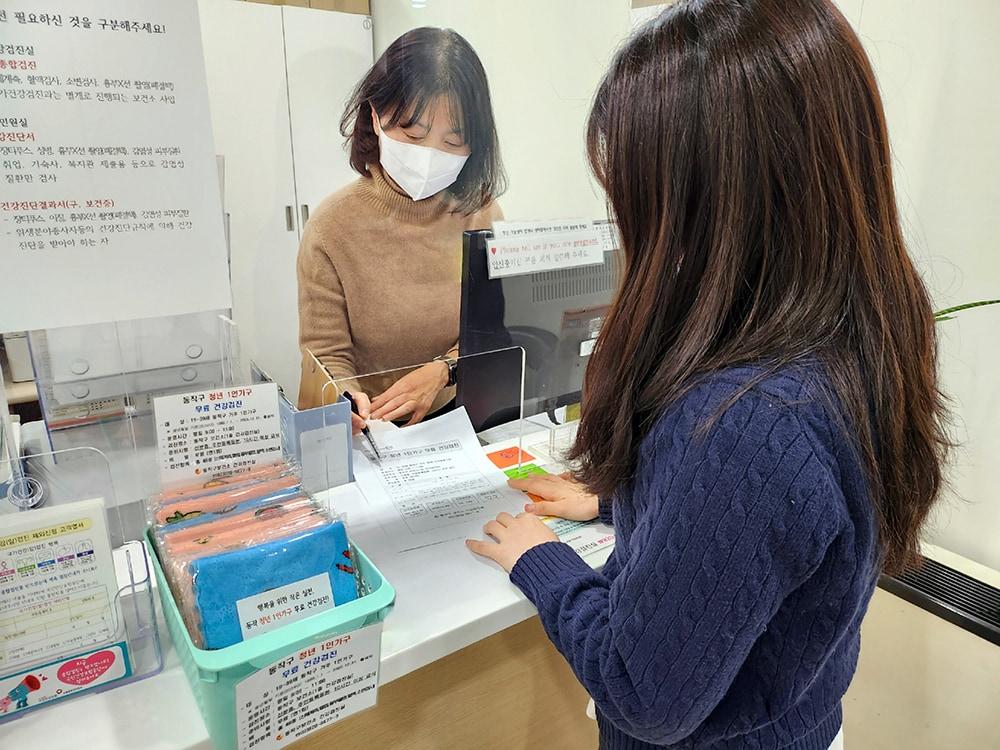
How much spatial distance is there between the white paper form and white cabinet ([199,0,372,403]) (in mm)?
303

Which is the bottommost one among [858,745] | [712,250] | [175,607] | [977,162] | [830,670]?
[858,745]

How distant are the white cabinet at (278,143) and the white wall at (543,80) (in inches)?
12.0

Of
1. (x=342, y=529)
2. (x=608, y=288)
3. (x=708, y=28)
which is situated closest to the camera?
(x=708, y=28)

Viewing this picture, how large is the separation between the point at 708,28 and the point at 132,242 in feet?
2.32

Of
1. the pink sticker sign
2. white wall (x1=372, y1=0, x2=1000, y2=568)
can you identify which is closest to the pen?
the pink sticker sign

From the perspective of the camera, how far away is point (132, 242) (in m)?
0.85

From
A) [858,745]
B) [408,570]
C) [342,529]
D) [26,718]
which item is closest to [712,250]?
[342,529]

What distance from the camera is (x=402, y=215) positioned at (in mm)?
1564

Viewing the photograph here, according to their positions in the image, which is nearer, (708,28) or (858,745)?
(708,28)

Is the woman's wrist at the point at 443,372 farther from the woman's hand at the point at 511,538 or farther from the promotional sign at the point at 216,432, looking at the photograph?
the promotional sign at the point at 216,432

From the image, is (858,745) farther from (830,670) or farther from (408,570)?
(408,570)

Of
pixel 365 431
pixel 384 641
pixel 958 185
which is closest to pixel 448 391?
pixel 365 431

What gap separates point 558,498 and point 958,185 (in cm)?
122

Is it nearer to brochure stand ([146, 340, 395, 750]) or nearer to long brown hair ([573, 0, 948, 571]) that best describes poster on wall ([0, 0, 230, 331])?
brochure stand ([146, 340, 395, 750])
